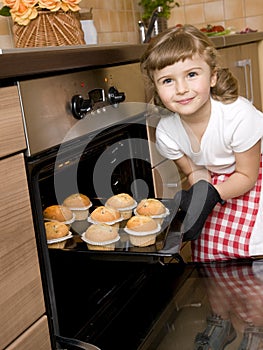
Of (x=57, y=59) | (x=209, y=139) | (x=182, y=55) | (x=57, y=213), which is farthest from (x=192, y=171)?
(x=57, y=59)

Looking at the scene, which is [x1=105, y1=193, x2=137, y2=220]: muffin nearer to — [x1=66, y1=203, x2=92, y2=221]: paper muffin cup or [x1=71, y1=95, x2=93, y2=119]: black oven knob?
[x1=66, y1=203, x2=92, y2=221]: paper muffin cup

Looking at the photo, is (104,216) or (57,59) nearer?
(57,59)

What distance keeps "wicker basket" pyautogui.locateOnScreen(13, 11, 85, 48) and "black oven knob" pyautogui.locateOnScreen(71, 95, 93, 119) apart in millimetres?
396

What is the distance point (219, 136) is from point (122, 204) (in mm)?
296

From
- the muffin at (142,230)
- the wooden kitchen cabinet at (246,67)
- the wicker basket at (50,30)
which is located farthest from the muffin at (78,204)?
the wooden kitchen cabinet at (246,67)

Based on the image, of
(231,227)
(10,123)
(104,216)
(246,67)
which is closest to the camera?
(10,123)

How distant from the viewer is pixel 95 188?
4.21 feet

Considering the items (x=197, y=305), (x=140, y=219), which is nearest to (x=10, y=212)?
(x=140, y=219)

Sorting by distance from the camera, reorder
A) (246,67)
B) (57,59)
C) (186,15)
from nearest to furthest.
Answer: (57,59) → (246,67) → (186,15)

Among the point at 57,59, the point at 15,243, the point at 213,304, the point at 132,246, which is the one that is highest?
the point at 57,59

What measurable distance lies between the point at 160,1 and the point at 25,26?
1317 mm

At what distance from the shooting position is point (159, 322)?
110 centimetres

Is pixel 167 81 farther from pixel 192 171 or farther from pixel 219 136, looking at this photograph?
pixel 192 171

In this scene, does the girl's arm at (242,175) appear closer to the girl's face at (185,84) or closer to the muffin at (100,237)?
the girl's face at (185,84)
